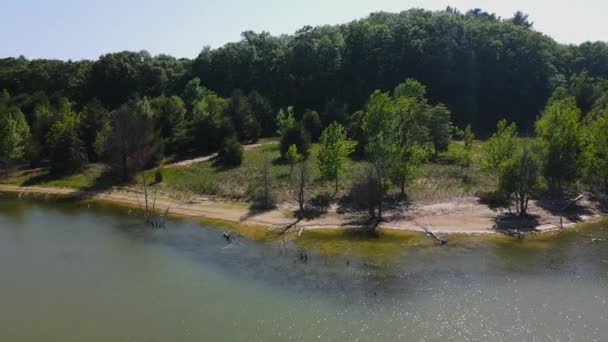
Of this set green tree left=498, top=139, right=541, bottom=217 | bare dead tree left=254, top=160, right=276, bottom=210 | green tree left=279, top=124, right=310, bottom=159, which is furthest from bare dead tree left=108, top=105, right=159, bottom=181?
green tree left=498, top=139, right=541, bottom=217

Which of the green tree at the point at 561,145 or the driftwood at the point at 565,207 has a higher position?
the green tree at the point at 561,145

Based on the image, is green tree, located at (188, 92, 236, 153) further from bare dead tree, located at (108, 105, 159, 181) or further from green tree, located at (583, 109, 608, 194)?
green tree, located at (583, 109, 608, 194)

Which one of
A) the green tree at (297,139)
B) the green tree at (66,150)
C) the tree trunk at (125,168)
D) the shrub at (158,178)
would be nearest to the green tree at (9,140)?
the green tree at (66,150)

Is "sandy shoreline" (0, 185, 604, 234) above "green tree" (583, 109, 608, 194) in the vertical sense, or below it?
below

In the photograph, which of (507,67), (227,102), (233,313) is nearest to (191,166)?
(227,102)

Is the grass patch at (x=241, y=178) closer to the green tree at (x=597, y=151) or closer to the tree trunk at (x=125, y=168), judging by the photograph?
the tree trunk at (x=125, y=168)

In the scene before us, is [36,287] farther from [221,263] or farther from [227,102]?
[227,102]

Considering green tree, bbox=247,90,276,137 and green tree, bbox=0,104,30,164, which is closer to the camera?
green tree, bbox=0,104,30,164
